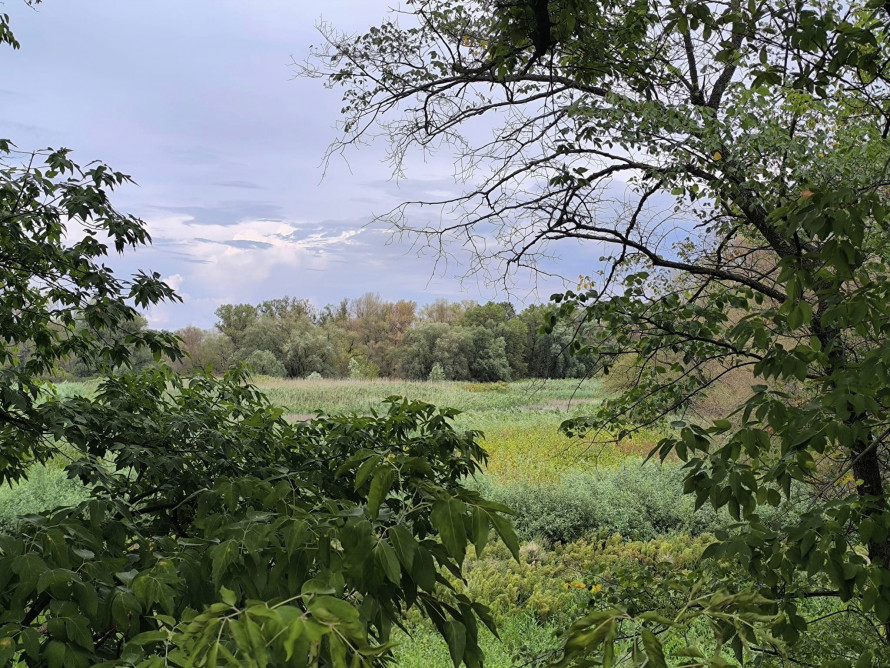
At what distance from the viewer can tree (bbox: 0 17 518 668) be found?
0.92 m

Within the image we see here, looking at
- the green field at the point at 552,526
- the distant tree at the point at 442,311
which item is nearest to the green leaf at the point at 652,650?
the green field at the point at 552,526

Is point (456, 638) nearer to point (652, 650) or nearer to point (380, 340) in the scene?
point (652, 650)

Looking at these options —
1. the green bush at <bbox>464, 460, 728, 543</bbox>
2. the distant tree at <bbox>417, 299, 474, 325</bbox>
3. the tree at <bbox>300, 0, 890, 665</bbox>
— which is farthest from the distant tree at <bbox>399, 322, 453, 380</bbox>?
the tree at <bbox>300, 0, 890, 665</bbox>

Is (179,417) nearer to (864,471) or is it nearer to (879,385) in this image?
(879,385)

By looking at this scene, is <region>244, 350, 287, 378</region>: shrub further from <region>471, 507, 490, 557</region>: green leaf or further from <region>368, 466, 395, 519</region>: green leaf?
<region>471, 507, 490, 557</region>: green leaf

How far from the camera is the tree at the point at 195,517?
0.92m

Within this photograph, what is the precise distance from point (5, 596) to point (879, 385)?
225 cm

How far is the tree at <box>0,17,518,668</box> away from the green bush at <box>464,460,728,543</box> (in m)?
6.14

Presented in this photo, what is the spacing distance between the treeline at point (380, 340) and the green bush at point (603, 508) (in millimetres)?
9209

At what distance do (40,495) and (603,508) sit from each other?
774cm

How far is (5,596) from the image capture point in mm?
1344

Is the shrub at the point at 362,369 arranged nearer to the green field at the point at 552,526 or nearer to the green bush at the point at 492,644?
the green field at the point at 552,526

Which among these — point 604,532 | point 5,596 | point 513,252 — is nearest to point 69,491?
point 604,532

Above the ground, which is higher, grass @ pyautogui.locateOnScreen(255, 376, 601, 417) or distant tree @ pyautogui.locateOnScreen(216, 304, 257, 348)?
distant tree @ pyautogui.locateOnScreen(216, 304, 257, 348)
